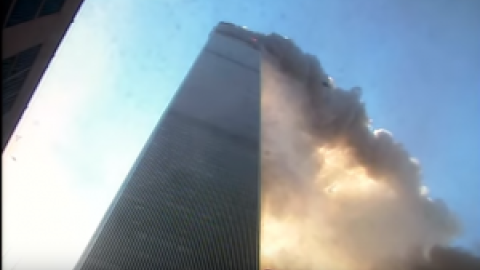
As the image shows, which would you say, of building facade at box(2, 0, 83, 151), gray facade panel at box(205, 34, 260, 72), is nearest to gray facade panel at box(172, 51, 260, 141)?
gray facade panel at box(205, 34, 260, 72)

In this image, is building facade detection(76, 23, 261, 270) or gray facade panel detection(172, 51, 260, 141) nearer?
building facade detection(76, 23, 261, 270)

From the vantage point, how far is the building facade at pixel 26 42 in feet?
42.8

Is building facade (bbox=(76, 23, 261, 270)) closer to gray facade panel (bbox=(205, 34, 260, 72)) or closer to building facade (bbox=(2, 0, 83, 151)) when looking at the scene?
gray facade panel (bbox=(205, 34, 260, 72))

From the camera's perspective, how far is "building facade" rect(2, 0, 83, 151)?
13047 millimetres

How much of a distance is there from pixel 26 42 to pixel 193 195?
51.3 m

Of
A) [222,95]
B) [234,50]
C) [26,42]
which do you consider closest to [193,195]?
[222,95]

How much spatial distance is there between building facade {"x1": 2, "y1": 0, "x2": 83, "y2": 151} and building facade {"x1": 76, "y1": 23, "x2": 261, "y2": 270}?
35221mm

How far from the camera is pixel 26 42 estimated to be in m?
15.1

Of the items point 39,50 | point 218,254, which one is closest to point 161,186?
point 218,254

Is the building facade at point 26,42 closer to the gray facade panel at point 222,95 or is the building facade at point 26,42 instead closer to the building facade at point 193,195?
the building facade at point 193,195

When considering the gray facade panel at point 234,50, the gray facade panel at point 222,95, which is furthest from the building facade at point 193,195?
the gray facade panel at point 234,50

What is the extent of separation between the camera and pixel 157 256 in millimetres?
52688

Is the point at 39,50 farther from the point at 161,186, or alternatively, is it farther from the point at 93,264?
the point at 161,186

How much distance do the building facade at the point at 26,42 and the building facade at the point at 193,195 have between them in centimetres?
3522
